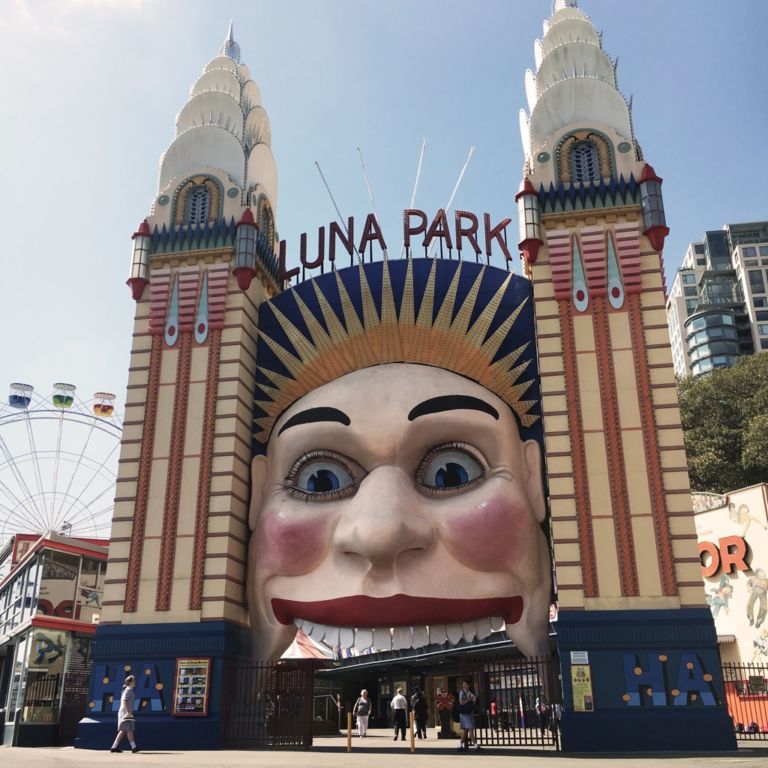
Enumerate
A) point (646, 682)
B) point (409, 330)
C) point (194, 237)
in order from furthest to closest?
1. point (194, 237)
2. point (409, 330)
3. point (646, 682)

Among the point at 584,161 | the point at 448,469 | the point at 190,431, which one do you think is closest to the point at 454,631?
the point at 448,469

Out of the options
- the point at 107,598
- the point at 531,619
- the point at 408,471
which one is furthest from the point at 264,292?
the point at 531,619

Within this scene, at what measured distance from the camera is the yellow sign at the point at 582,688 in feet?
59.2

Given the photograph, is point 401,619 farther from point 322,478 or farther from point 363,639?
point 322,478

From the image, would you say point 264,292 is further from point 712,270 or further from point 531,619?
point 712,270

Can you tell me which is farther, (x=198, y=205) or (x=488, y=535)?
(x=198, y=205)

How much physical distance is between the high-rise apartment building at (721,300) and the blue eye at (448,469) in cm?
8497

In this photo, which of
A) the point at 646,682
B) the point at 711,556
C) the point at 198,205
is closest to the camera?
the point at 646,682

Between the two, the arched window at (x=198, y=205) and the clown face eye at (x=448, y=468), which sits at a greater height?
the arched window at (x=198, y=205)

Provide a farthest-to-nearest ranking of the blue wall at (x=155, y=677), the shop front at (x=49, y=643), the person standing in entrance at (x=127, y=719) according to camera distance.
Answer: the shop front at (x=49, y=643), the blue wall at (x=155, y=677), the person standing in entrance at (x=127, y=719)

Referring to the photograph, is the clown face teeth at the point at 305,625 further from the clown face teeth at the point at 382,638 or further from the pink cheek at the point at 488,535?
the pink cheek at the point at 488,535

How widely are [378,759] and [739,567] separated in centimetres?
1954

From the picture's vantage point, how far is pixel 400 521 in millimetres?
19219

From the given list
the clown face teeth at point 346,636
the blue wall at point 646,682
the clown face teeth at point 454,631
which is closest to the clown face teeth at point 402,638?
the clown face teeth at point 454,631
